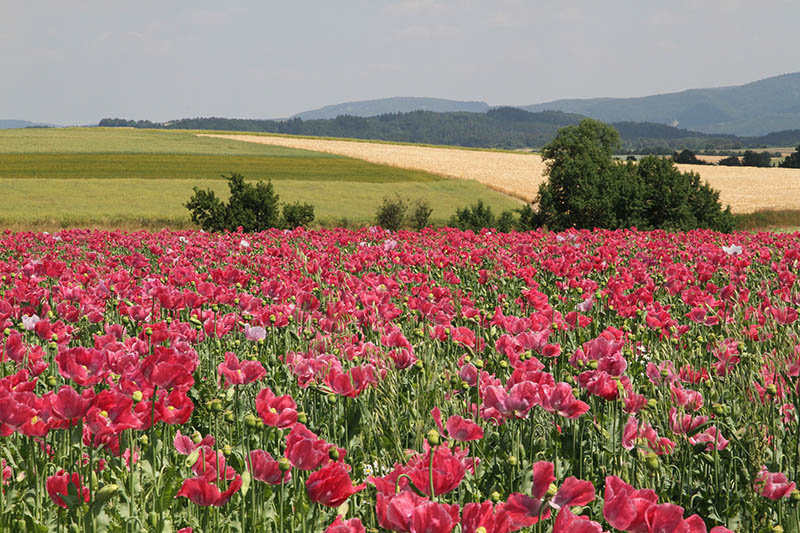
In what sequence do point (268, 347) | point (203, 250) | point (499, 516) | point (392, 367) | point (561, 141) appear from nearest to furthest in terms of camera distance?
point (499, 516)
point (392, 367)
point (268, 347)
point (203, 250)
point (561, 141)

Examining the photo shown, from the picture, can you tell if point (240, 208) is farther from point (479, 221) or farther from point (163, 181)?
point (163, 181)

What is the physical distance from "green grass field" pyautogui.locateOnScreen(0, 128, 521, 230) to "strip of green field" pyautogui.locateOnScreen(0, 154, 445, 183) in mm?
86

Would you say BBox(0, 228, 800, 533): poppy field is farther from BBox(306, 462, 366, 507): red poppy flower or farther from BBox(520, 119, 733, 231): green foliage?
BBox(520, 119, 733, 231): green foliage

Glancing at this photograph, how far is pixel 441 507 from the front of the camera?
146 cm

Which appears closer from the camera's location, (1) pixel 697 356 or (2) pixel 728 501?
(2) pixel 728 501

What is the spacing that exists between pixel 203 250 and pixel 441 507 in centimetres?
840

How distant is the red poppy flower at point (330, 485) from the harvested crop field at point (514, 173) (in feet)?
159

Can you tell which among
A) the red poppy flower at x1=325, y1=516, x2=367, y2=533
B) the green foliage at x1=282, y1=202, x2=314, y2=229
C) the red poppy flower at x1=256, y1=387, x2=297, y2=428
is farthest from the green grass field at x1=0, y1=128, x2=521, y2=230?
the red poppy flower at x1=325, y1=516, x2=367, y2=533

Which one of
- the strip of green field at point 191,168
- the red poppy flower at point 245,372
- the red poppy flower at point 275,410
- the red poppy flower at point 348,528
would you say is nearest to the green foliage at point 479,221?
the red poppy flower at point 245,372

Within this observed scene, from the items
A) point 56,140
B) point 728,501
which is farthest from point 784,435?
point 56,140

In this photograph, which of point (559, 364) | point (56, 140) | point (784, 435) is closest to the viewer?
point (784, 435)

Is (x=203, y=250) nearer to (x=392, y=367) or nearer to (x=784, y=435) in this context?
(x=392, y=367)

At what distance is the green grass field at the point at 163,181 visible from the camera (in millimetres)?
38188

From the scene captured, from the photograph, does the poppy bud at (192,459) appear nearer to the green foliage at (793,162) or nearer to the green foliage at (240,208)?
the green foliage at (240,208)
